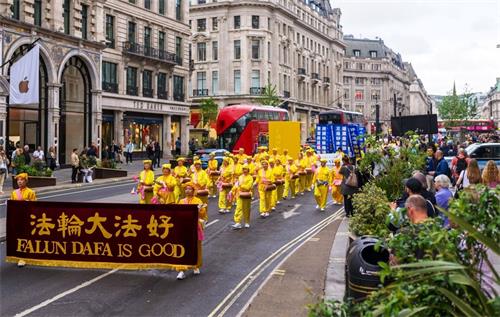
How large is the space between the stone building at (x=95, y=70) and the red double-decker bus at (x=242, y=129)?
832cm

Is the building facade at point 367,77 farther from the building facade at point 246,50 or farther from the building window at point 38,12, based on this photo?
the building window at point 38,12

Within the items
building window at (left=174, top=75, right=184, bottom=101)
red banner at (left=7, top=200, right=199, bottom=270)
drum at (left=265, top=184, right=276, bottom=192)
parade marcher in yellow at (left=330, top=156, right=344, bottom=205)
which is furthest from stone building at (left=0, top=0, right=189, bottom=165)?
red banner at (left=7, top=200, right=199, bottom=270)

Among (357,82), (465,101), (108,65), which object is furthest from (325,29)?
(108,65)

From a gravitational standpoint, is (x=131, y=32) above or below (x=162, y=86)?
above

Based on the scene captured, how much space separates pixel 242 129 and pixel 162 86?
492 inches

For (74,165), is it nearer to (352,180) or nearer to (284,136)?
(284,136)

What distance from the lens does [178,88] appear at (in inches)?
1935

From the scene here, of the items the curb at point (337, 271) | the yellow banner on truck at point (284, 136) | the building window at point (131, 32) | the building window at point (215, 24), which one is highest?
the building window at point (215, 24)

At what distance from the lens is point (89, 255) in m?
9.87

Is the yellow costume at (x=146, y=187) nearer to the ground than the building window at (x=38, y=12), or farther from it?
nearer to the ground

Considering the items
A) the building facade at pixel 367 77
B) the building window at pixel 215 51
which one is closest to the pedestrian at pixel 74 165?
the building window at pixel 215 51

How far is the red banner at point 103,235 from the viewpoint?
9547 millimetres

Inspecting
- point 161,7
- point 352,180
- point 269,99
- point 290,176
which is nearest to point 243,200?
point 352,180

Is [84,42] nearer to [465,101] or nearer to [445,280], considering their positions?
[445,280]
